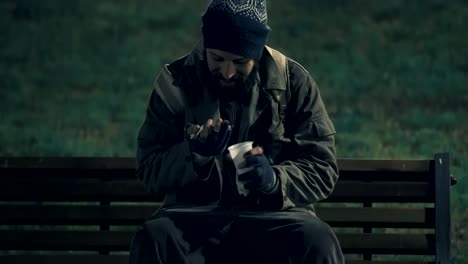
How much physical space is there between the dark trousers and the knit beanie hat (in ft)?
2.30

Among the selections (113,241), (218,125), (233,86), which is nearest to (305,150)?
(233,86)

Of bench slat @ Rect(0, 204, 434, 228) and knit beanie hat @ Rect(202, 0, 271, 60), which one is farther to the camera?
bench slat @ Rect(0, 204, 434, 228)

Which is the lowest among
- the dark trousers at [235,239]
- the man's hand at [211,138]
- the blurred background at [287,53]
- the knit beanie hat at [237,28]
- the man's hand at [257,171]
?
the blurred background at [287,53]

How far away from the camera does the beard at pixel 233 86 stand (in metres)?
4.95

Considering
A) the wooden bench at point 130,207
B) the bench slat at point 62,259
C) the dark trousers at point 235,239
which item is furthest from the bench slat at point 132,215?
the dark trousers at point 235,239

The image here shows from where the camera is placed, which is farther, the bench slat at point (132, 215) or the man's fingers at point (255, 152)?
the bench slat at point (132, 215)

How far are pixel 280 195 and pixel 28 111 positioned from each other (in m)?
9.81

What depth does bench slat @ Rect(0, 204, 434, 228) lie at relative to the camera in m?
6.07

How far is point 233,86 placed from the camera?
16.3 ft

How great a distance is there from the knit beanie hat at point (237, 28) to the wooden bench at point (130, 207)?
1.34 m

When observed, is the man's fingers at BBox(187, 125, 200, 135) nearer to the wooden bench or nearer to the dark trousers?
the dark trousers

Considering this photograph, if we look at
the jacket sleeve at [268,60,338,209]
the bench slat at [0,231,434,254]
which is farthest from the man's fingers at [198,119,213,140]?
the bench slat at [0,231,434,254]

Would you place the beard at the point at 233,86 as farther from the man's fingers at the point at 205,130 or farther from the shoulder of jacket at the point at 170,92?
the man's fingers at the point at 205,130

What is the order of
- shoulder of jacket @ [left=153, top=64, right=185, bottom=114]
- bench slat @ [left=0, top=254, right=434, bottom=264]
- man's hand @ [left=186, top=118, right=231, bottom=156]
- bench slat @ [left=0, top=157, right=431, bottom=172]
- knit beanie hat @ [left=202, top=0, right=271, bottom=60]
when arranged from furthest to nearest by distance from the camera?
bench slat @ [left=0, top=254, right=434, bottom=264] < bench slat @ [left=0, top=157, right=431, bottom=172] < shoulder of jacket @ [left=153, top=64, right=185, bottom=114] < knit beanie hat @ [left=202, top=0, right=271, bottom=60] < man's hand @ [left=186, top=118, right=231, bottom=156]
